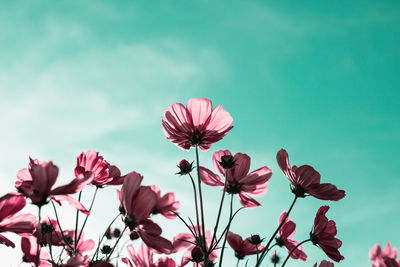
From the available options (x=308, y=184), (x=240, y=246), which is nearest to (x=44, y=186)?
(x=308, y=184)

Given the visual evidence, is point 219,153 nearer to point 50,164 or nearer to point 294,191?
point 294,191

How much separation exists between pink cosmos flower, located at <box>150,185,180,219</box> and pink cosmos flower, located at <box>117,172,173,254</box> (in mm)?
386

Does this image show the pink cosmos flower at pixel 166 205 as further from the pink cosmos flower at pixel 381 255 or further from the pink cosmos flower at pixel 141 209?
the pink cosmos flower at pixel 381 255

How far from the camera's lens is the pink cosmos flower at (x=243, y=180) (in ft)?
4.07

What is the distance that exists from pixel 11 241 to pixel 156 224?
41 cm

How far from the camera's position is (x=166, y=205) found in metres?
1.40

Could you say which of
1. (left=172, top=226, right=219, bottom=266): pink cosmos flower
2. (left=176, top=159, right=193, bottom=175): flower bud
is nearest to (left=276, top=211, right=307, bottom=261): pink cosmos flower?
(left=172, top=226, right=219, bottom=266): pink cosmos flower

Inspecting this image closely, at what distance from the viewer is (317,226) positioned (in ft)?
4.10

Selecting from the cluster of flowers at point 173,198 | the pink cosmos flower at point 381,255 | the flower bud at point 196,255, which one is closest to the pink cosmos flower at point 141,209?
the cluster of flowers at point 173,198

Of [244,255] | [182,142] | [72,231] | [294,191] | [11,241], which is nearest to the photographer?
[11,241]

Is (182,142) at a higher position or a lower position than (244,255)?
higher

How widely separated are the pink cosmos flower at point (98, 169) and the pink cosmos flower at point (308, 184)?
598 mm

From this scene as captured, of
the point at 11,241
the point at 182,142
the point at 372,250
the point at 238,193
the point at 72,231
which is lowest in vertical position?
the point at 11,241

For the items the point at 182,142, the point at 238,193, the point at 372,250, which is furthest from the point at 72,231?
the point at 372,250
